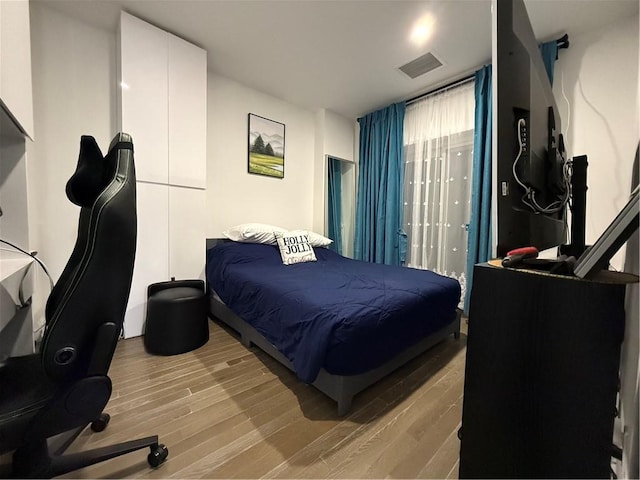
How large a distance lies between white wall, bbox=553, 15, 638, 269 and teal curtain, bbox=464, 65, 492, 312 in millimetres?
556

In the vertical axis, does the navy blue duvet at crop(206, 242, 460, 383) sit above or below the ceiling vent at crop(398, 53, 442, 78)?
below

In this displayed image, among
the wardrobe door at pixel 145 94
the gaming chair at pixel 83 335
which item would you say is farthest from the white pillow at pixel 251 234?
the gaming chair at pixel 83 335

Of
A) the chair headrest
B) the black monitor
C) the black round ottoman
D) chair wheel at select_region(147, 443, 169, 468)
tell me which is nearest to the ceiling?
the black monitor

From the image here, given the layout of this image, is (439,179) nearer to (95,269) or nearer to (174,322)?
(174,322)

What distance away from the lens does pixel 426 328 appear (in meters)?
1.67

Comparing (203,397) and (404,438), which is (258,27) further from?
(404,438)

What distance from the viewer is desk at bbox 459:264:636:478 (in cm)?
56

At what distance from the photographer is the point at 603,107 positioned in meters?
2.05

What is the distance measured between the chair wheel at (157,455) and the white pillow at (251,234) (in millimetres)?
1893

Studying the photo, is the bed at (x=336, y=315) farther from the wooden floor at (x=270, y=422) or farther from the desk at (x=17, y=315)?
the desk at (x=17, y=315)

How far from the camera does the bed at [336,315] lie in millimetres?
1249

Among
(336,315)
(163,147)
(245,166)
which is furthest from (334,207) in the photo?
(336,315)

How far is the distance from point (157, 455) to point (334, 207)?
3372 mm

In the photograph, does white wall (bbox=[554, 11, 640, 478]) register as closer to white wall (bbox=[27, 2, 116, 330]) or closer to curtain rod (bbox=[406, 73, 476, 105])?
curtain rod (bbox=[406, 73, 476, 105])
